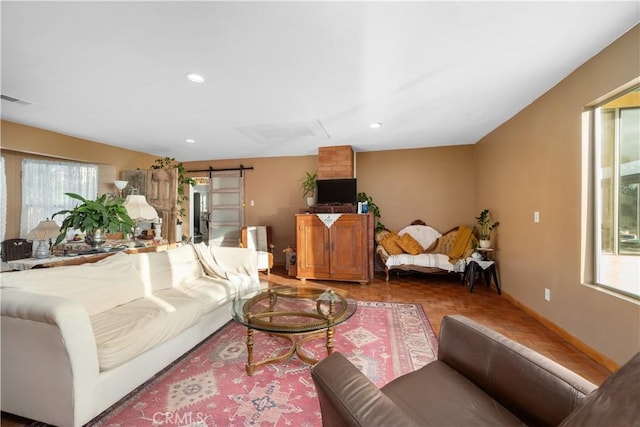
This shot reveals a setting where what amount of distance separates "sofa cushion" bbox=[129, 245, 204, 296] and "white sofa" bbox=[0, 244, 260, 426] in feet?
0.03

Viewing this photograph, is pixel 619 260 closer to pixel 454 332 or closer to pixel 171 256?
pixel 454 332

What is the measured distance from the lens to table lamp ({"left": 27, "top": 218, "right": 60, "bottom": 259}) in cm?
258

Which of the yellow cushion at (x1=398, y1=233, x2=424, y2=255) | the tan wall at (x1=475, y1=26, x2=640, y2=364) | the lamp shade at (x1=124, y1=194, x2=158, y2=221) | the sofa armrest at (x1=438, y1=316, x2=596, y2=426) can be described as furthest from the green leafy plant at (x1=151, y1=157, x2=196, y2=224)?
the tan wall at (x1=475, y1=26, x2=640, y2=364)

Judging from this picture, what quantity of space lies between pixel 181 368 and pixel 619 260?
3.43 meters

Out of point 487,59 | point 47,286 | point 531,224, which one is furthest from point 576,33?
point 47,286

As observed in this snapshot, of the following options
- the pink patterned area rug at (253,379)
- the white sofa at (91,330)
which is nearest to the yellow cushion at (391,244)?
the pink patterned area rug at (253,379)

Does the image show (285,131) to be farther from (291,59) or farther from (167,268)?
(167,268)

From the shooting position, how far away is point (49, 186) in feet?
14.2

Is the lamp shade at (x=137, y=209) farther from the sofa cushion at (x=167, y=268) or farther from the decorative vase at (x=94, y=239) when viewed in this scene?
the sofa cushion at (x=167, y=268)

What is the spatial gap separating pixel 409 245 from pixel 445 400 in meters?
3.85

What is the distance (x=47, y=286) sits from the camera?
5.56 feet

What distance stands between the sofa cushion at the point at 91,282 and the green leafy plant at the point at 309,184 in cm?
326

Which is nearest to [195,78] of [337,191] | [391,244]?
[337,191]

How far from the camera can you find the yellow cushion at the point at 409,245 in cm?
468
